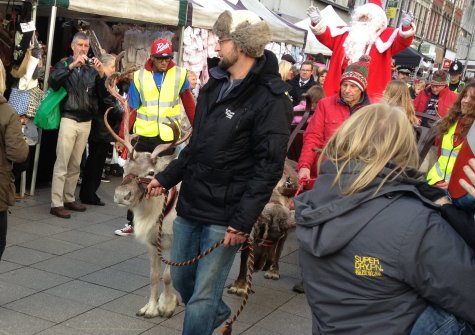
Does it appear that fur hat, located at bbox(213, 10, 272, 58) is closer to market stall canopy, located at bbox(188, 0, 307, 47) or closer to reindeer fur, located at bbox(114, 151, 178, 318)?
reindeer fur, located at bbox(114, 151, 178, 318)

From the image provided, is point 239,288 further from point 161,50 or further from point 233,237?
point 161,50

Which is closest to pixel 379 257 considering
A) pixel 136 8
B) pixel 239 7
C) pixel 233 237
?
pixel 233 237

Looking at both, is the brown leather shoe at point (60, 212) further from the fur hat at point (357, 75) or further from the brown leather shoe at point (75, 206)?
the fur hat at point (357, 75)

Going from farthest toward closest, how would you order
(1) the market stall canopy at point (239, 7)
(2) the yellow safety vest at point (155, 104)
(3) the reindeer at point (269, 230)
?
1. (1) the market stall canopy at point (239, 7)
2. (2) the yellow safety vest at point (155, 104)
3. (3) the reindeer at point (269, 230)

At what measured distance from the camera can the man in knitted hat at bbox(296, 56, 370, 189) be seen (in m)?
5.76

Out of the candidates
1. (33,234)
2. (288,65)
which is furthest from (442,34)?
(33,234)

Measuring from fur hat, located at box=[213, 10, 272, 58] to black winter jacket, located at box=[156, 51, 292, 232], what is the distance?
100mm

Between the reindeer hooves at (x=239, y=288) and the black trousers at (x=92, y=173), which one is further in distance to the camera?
the black trousers at (x=92, y=173)

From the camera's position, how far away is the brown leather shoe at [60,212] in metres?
7.88

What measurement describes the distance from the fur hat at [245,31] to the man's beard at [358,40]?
3.56 m

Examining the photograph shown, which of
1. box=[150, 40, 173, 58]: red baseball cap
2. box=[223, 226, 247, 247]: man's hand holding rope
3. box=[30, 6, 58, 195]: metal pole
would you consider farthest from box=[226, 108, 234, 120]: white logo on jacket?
box=[30, 6, 58, 195]: metal pole

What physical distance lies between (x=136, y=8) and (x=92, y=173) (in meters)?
2.28

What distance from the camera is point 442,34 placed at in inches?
2496

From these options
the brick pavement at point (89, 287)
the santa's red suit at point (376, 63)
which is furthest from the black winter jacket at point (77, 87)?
the santa's red suit at point (376, 63)
